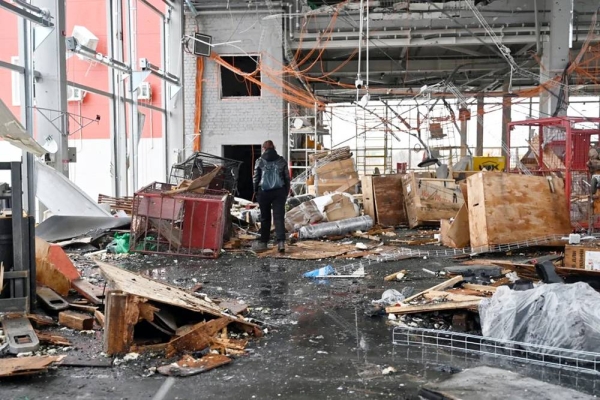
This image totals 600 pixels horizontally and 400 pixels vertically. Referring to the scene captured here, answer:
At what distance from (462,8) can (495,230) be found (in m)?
10.6

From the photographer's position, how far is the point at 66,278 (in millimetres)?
6047

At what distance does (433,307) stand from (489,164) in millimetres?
13525

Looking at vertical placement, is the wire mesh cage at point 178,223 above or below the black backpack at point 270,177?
below

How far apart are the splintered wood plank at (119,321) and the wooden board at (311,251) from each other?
4.84 m

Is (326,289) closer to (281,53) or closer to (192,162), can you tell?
(192,162)

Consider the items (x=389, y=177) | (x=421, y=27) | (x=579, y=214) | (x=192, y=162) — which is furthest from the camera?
(x=421, y=27)

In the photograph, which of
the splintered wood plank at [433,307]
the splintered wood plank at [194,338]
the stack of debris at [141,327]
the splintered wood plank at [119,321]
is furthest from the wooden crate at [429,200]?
the splintered wood plank at [119,321]

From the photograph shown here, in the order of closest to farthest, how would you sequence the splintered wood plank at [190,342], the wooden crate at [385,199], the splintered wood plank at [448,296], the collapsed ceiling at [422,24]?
the splintered wood plank at [190,342] < the splintered wood plank at [448,296] < the wooden crate at [385,199] < the collapsed ceiling at [422,24]

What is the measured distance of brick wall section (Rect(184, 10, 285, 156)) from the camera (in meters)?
18.6

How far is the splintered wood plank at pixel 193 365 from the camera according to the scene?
13.3 ft

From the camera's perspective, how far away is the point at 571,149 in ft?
33.1

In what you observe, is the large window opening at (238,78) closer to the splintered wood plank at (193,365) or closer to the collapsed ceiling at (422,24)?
the collapsed ceiling at (422,24)

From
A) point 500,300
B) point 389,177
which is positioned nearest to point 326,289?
point 500,300

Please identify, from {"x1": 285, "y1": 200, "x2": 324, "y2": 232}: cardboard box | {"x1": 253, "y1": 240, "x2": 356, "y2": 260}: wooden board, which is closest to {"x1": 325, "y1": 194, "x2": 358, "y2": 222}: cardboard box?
{"x1": 285, "y1": 200, "x2": 324, "y2": 232}: cardboard box
